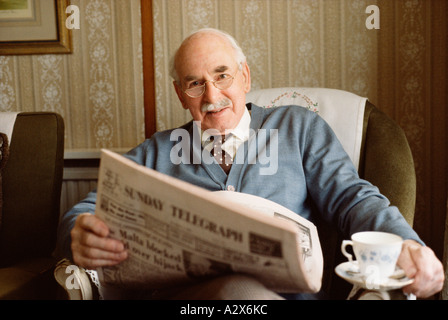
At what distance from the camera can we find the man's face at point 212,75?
123 cm

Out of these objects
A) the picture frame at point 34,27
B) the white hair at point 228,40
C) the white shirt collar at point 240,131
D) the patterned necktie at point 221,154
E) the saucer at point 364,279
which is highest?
the picture frame at point 34,27

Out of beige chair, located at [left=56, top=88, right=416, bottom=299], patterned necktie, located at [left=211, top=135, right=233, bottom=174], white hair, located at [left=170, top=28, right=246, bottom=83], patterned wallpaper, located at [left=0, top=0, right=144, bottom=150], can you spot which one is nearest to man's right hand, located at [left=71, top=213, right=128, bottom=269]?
beige chair, located at [left=56, top=88, right=416, bottom=299]

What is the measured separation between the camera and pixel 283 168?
3.91 ft

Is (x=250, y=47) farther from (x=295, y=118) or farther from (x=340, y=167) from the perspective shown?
(x=340, y=167)

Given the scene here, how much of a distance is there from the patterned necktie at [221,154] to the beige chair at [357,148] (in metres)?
0.30

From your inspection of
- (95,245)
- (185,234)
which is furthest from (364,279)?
(95,245)

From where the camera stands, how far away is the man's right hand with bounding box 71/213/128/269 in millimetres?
786

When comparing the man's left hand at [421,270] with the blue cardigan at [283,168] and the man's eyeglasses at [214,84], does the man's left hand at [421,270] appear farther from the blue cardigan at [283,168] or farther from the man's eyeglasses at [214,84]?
the man's eyeglasses at [214,84]

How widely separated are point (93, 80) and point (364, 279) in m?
1.57

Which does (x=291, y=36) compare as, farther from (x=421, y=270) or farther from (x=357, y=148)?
(x=421, y=270)

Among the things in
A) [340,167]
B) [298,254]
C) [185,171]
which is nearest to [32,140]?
[185,171]

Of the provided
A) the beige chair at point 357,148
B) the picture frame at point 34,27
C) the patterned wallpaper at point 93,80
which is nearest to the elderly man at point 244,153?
the beige chair at point 357,148

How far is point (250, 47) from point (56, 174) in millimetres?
918

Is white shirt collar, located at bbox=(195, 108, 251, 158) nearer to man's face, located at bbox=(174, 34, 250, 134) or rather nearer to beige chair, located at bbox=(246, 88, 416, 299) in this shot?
man's face, located at bbox=(174, 34, 250, 134)
